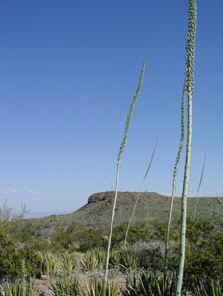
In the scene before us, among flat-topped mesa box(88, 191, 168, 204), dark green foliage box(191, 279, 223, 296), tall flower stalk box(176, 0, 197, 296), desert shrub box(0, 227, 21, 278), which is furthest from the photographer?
flat-topped mesa box(88, 191, 168, 204)

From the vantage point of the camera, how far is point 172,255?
924cm

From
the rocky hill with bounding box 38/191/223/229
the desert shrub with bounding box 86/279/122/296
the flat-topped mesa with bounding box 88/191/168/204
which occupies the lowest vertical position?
the desert shrub with bounding box 86/279/122/296

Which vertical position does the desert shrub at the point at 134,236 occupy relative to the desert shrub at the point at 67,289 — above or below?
above

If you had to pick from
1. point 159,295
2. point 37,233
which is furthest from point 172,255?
point 37,233

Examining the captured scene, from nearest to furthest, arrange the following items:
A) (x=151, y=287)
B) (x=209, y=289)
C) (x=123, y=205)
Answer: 1. (x=151, y=287)
2. (x=209, y=289)
3. (x=123, y=205)

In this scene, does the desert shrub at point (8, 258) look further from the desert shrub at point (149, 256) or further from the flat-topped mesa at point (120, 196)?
the flat-topped mesa at point (120, 196)

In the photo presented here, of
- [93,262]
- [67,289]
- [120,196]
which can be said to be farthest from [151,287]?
[120,196]

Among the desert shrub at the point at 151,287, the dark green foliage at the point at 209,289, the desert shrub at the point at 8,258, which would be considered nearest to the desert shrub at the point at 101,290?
the desert shrub at the point at 151,287

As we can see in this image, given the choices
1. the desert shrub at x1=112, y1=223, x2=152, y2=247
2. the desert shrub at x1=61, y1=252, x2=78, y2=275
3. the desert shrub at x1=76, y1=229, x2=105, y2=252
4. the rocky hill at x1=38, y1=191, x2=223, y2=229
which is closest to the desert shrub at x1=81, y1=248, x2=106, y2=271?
the desert shrub at x1=61, y1=252, x2=78, y2=275

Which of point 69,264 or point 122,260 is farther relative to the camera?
point 122,260

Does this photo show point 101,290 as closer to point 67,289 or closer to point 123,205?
point 67,289

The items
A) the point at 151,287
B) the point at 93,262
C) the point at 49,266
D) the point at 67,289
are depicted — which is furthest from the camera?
the point at 93,262

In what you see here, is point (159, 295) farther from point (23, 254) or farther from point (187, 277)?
point (23, 254)

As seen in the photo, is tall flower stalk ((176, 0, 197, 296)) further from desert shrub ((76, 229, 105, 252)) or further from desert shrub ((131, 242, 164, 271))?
desert shrub ((76, 229, 105, 252))
